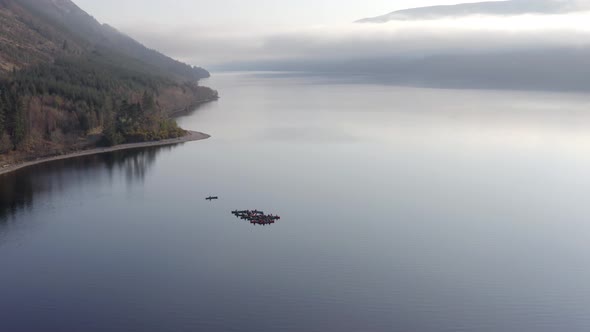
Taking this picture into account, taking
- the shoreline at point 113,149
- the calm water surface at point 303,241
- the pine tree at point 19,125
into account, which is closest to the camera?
the calm water surface at point 303,241

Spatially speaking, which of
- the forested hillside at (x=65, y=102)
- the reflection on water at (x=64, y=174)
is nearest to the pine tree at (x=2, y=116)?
the forested hillside at (x=65, y=102)

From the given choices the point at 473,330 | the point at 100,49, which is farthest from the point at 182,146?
the point at 100,49

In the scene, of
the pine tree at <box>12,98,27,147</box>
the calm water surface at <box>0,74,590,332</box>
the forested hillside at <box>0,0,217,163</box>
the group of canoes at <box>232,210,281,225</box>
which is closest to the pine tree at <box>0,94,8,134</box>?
the forested hillside at <box>0,0,217,163</box>

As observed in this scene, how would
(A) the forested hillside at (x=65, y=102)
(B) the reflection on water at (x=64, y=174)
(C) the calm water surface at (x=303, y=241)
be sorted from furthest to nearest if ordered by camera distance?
(A) the forested hillside at (x=65, y=102) < (B) the reflection on water at (x=64, y=174) < (C) the calm water surface at (x=303, y=241)

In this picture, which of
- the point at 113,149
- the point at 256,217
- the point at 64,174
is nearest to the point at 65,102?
the point at 113,149

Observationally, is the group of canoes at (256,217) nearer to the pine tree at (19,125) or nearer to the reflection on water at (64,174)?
the reflection on water at (64,174)

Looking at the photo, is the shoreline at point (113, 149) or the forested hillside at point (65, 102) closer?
the shoreline at point (113, 149)

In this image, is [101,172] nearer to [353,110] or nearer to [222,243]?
[222,243]

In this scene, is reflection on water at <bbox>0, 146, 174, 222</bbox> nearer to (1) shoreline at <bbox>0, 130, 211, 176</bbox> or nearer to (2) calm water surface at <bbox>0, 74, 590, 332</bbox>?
(2) calm water surface at <bbox>0, 74, 590, 332</bbox>
